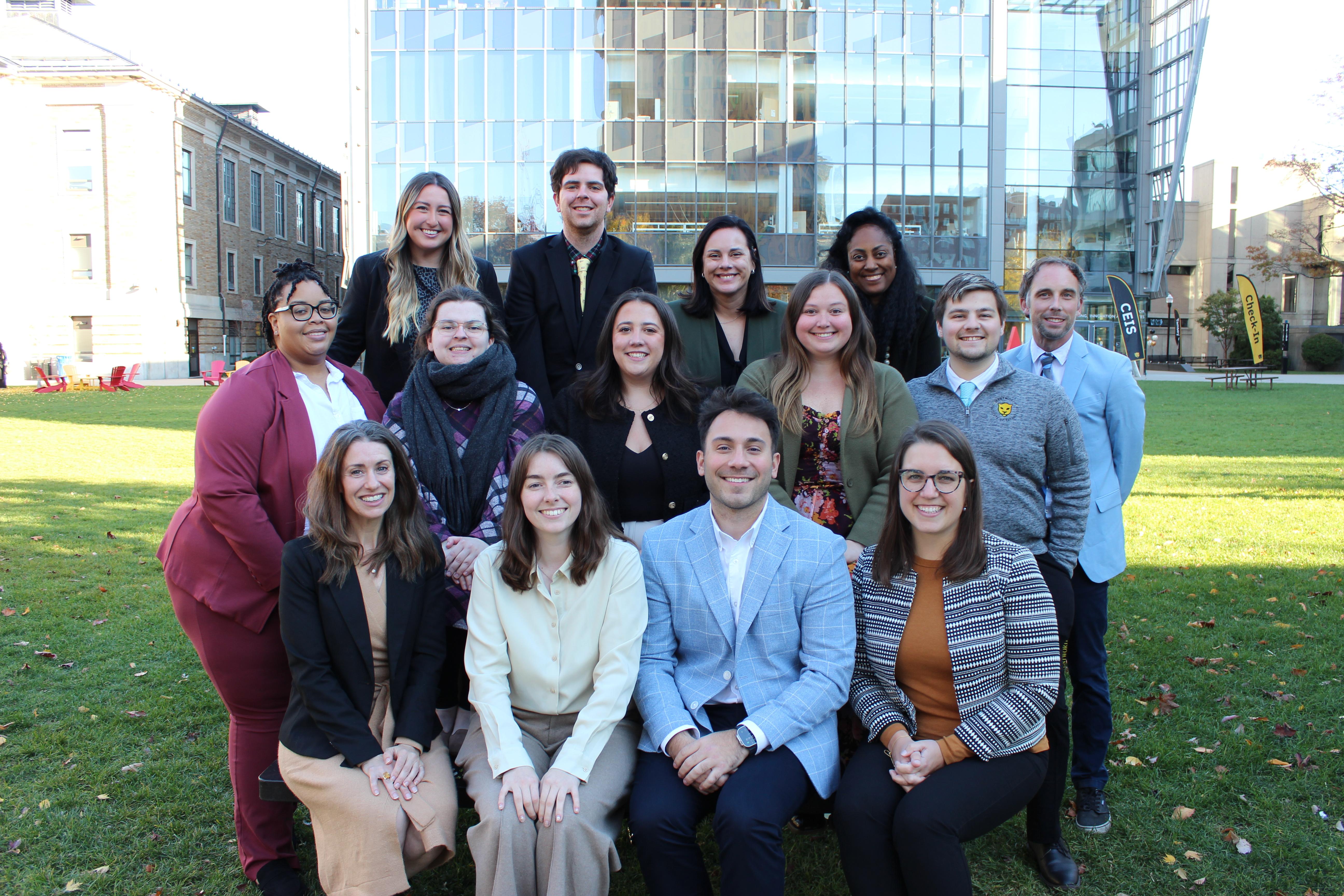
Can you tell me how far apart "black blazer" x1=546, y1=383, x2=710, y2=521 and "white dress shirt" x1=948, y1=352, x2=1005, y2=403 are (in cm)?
112

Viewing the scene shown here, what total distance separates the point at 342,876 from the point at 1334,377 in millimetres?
49955

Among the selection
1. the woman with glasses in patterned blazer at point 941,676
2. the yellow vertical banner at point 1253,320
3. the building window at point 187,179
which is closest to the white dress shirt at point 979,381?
the woman with glasses in patterned blazer at point 941,676

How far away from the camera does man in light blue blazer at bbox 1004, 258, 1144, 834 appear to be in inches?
154

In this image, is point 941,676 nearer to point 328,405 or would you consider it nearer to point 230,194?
point 328,405

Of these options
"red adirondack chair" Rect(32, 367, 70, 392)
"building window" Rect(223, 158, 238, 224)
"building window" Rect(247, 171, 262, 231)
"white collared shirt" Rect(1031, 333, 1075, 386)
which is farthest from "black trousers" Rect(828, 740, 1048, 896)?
"building window" Rect(247, 171, 262, 231)

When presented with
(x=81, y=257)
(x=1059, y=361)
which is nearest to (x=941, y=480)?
(x=1059, y=361)

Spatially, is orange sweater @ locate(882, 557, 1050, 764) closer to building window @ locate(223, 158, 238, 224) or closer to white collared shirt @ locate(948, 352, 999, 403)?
white collared shirt @ locate(948, 352, 999, 403)

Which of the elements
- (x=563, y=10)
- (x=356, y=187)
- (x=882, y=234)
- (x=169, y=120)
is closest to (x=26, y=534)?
(x=882, y=234)

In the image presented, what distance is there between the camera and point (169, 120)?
4269cm

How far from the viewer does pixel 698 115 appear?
32.2 m

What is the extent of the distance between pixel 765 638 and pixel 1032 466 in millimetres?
1331

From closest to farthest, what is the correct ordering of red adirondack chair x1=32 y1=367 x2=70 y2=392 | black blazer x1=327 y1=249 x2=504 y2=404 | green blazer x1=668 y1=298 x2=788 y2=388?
black blazer x1=327 y1=249 x2=504 y2=404, green blazer x1=668 y1=298 x2=788 y2=388, red adirondack chair x1=32 y1=367 x2=70 y2=392

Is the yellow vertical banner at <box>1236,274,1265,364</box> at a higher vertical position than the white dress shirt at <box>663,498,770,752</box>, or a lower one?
higher

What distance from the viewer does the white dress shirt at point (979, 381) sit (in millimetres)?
3725
